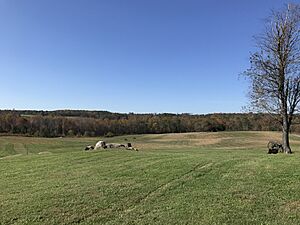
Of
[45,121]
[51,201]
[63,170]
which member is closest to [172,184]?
[51,201]

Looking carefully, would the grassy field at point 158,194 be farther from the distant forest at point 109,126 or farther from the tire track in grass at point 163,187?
the distant forest at point 109,126

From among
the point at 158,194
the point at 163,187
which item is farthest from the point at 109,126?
the point at 158,194

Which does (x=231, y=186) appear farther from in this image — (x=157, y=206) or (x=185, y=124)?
(x=185, y=124)

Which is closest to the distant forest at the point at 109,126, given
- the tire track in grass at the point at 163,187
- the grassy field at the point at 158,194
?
the grassy field at the point at 158,194

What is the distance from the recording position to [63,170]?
55.8 ft

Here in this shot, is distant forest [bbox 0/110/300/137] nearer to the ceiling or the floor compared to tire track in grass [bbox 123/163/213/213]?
nearer to the ceiling

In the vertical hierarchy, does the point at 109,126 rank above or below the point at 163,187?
above

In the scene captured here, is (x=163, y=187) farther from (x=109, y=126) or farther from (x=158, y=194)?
(x=109, y=126)

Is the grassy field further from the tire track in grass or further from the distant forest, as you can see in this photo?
the distant forest

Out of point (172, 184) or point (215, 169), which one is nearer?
point (172, 184)

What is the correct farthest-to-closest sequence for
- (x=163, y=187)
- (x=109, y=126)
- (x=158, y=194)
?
(x=109, y=126), (x=163, y=187), (x=158, y=194)

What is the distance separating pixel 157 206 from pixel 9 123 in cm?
13611

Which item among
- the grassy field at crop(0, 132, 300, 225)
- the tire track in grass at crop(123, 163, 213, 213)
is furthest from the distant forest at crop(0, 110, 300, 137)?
the tire track in grass at crop(123, 163, 213, 213)

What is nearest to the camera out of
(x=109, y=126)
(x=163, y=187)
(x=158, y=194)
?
(x=158, y=194)
